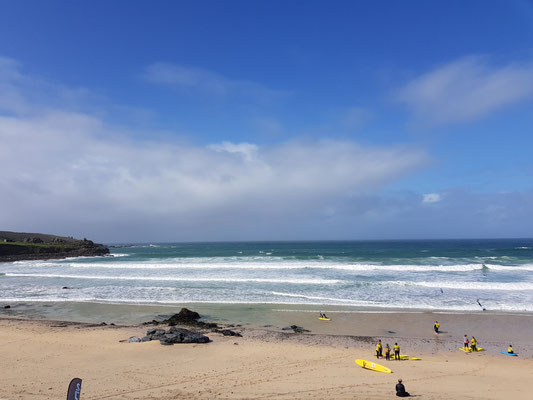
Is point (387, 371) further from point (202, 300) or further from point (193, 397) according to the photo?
point (202, 300)

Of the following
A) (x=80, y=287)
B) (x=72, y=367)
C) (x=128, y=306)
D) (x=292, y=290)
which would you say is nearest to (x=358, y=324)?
(x=292, y=290)

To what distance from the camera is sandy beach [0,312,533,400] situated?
Result: 977 centimetres

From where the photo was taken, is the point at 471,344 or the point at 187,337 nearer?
the point at 471,344

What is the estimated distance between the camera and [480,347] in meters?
14.0

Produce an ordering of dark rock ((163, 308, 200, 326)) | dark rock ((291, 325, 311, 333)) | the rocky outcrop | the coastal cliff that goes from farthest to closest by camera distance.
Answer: the coastal cliff
dark rock ((163, 308, 200, 326))
dark rock ((291, 325, 311, 333))
the rocky outcrop

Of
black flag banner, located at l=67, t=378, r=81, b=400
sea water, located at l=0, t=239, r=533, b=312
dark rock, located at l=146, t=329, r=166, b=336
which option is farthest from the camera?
sea water, located at l=0, t=239, r=533, b=312

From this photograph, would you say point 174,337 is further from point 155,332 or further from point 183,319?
point 183,319

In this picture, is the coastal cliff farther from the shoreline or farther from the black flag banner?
the black flag banner

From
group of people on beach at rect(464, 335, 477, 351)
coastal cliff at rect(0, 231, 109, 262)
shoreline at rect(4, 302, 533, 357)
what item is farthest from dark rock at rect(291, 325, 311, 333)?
coastal cliff at rect(0, 231, 109, 262)

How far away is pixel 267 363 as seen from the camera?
39.7 ft

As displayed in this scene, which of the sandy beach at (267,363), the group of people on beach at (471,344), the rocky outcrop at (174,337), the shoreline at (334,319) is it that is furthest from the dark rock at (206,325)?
the group of people on beach at (471,344)

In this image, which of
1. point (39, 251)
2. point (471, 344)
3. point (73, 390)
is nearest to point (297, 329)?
point (471, 344)

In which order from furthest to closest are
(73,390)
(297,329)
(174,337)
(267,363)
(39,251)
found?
1. (39,251)
2. (297,329)
3. (174,337)
4. (267,363)
5. (73,390)

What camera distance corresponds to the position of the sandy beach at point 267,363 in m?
9.77
